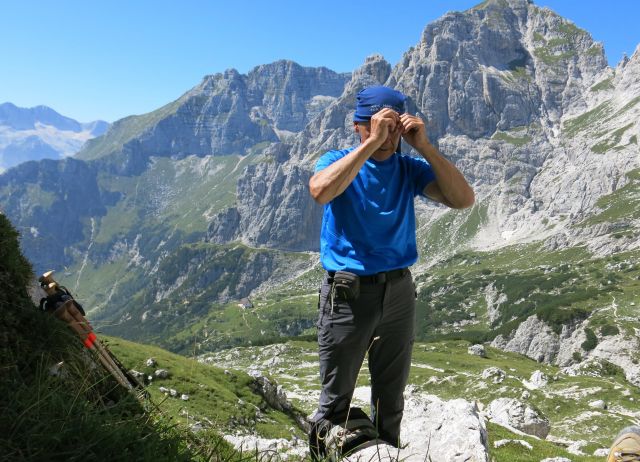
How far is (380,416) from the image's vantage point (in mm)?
6945

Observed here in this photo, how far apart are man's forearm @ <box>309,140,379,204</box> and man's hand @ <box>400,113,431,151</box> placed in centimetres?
57

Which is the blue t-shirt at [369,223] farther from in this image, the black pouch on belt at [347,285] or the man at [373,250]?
the black pouch on belt at [347,285]

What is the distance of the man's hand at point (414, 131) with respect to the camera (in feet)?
20.0

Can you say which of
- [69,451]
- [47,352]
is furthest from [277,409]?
[69,451]

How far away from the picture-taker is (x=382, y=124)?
234 inches

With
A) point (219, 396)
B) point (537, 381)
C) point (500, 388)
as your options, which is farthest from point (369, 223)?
point (537, 381)

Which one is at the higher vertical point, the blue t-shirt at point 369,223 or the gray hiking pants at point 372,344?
the blue t-shirt at point 369,223

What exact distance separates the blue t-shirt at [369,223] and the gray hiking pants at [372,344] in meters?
0.32

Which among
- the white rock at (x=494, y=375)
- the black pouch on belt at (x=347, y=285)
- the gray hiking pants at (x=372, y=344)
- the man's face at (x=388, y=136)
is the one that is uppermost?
the man's face at (x=388, y=136)

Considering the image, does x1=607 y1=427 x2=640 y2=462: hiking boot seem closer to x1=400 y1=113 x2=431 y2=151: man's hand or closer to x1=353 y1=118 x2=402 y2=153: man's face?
x1=400 y1=113 x2=431 y2=151: man's hand

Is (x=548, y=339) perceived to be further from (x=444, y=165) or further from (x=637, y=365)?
(x=444, y=165)

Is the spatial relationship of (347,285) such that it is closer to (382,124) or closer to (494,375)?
(382,124)

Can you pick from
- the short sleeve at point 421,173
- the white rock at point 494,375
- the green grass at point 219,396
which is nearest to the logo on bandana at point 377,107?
the short sleeve at point 421,173

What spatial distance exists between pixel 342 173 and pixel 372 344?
243 centimetres
